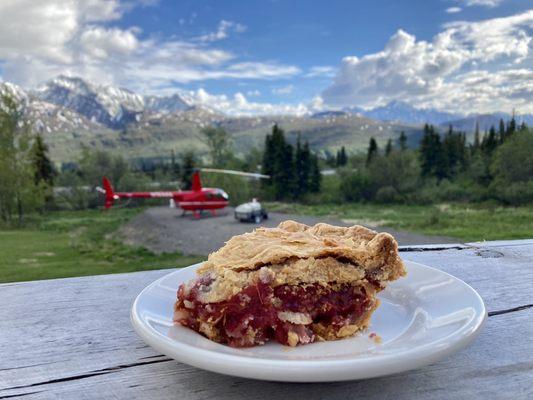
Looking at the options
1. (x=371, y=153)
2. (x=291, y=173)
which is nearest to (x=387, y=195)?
(x=371, y=153)

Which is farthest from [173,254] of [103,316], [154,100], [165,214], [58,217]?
[154,100]

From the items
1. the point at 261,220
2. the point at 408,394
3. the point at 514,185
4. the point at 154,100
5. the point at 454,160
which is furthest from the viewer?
the point at 154,100

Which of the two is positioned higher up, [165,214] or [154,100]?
[154,100]

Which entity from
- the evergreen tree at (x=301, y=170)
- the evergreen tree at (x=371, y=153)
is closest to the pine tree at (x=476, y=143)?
the evergreen tree at (x=371, y=153)

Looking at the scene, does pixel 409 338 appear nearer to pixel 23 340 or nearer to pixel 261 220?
pixel 23 340

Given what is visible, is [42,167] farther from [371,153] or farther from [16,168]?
[371,153]

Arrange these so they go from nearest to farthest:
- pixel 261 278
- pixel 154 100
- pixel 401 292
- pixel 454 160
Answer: pixel 261 278 → pixel 401 292 → pixel 454 160 → pixel 154 100

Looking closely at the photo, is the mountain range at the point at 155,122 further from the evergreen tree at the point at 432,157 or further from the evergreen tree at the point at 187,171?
the evergreen tree at the point at 432,157
